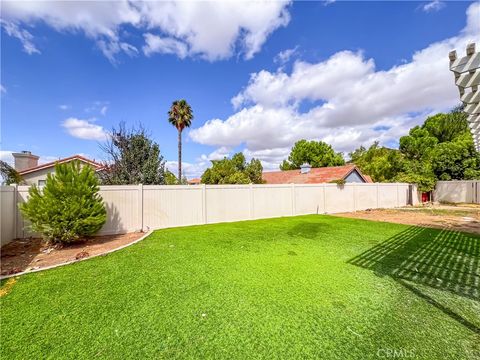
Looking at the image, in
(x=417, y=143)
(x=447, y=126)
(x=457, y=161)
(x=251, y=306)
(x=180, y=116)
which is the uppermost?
(x=447, y=126)

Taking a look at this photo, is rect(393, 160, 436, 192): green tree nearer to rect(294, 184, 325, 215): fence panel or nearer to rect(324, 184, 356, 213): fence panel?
rect(324, 184, 356, 213): fence panel

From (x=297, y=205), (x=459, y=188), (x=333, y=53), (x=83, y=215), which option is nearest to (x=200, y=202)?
(x=83, y=215)

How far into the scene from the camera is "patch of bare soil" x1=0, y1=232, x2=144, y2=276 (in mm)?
5041

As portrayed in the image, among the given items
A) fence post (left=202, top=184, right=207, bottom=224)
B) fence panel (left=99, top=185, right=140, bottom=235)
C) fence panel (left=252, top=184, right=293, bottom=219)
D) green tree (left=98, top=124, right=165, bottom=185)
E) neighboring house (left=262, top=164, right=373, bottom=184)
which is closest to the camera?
fence panel (left=99, top=185, right=140, bottom=235)

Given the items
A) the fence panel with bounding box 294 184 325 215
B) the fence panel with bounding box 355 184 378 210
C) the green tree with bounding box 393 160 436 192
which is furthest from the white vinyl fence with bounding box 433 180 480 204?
the fence panel with bounding box 294 184 325 215

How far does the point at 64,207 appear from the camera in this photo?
6.29 metres

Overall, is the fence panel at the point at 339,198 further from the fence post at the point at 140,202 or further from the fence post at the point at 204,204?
the fence post at the point at 140,202

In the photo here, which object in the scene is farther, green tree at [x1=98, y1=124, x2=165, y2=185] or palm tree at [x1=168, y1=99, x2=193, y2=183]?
palm tree at [x1=168, y1=99, x2=193, y2=183]

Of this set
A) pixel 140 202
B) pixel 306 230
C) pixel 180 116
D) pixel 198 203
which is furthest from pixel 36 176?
pixel 306 230

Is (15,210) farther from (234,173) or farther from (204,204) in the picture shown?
(234,173)

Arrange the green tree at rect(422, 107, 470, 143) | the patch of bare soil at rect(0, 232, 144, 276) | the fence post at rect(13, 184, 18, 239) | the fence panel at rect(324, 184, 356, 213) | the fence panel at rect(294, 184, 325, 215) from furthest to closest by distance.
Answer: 1. the green tree at rect(422, 107, 470, 143)
2. the fence panel at rect(324, 184, 356, 213)
3. the fence panel at rect(294, 184, 325, 215)
4. the fence post at rect(13, 184, 18, 239)
5. the patch of bare soil at rect(0, 232, 144, 276)

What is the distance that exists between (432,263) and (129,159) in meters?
12.7

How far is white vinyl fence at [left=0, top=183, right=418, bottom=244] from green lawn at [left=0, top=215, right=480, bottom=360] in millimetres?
3306

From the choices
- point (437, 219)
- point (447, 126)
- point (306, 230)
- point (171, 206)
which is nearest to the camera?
point (306, 230)
